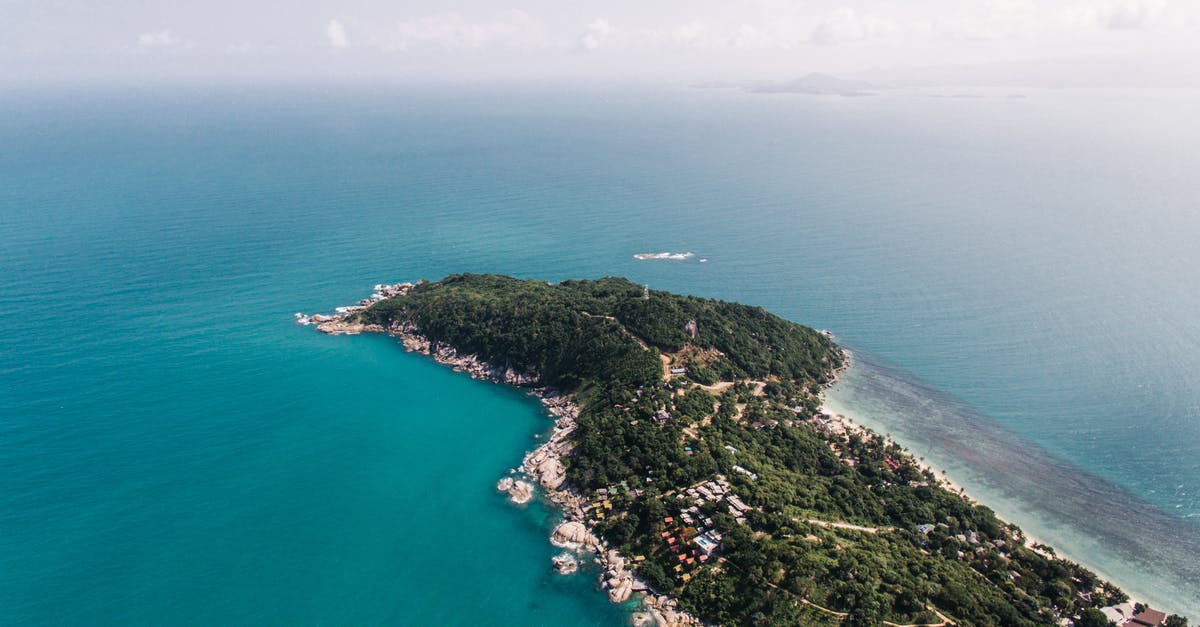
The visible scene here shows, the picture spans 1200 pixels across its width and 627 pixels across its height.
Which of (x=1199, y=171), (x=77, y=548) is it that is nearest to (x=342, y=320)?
(x=77, y=548)

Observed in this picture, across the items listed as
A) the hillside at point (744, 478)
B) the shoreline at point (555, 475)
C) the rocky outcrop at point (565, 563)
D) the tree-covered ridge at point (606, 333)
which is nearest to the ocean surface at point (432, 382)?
the rocky outcrop at point (565, 563)

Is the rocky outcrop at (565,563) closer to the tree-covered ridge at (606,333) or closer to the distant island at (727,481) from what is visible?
the distant island at (727,481)

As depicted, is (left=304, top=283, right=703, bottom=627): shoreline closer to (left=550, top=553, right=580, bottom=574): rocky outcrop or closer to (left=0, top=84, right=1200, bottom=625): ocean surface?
(left=550, top=553, right=580, bottom=574): rocky outcrop

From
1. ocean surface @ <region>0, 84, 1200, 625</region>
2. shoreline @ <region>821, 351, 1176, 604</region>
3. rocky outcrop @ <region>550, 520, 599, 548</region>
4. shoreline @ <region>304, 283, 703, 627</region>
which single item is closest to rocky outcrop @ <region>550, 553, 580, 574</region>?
shoreline @ <region>304, 283, 703, 627</region>

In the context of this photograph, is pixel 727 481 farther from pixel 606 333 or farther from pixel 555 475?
pixel 606 333

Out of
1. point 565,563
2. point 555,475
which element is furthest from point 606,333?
point 565,563

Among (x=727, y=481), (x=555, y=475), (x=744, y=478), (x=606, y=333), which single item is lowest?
(x=555, y=475)

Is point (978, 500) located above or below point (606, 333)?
below

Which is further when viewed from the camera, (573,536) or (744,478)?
(744,478)
